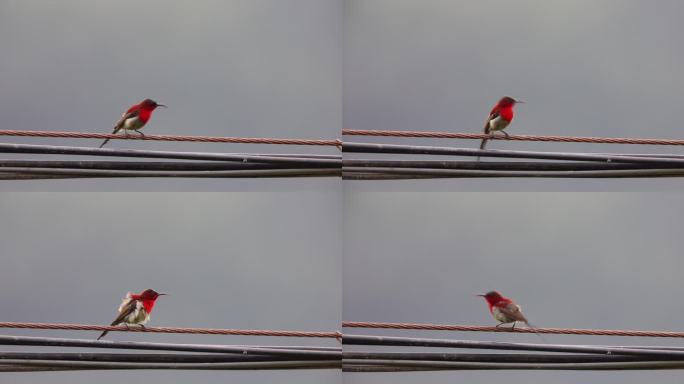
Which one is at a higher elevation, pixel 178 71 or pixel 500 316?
pixel 178 71

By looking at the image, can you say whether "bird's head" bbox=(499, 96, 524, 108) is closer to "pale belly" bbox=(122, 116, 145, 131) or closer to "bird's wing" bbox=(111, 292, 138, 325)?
"pale belly" bbox=(122, 116, 145, 131)

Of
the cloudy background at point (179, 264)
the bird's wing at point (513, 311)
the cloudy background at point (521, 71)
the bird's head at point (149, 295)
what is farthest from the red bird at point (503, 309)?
the bird's head at point (149, 295)

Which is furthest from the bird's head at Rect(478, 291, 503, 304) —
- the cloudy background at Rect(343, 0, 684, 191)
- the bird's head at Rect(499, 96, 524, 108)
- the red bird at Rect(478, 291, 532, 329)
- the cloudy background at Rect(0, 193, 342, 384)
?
the bird's head at Rect(499, 96, 524, 108)

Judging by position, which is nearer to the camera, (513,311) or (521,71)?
(513,311)

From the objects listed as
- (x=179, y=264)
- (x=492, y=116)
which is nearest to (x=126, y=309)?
(x=179, y=264)

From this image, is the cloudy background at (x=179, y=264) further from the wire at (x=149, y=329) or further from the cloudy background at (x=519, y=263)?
the cloudy background at (x=519, y=263)

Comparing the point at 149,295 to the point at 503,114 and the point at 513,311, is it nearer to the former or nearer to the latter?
the point at 513,311
